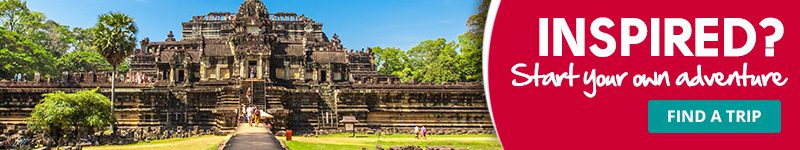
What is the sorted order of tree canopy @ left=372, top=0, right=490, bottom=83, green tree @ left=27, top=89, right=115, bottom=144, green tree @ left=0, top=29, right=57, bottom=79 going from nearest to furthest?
green tree @ left=27, top=89, right=115, bottom=144 → green tree @ left=0, top=29, right=57, bottom=79 → tree canopy @ left=372, top=0, right=490, bottom=83

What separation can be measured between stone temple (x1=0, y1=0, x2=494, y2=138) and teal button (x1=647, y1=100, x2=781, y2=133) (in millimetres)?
37851

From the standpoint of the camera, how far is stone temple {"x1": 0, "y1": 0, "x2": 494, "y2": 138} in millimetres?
44781

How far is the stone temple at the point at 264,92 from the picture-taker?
1763 inches

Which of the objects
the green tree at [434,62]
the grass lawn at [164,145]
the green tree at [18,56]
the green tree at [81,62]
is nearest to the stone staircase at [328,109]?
the grass lawn at [164,145]

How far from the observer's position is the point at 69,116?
1353 inches

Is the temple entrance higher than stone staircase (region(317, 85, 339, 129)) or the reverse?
higher

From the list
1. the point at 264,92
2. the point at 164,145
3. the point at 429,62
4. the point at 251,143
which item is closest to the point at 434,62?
the point at 429,62

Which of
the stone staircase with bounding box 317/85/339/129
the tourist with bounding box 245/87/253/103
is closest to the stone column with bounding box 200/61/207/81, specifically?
the tourist with bounding box 245/87/253/103

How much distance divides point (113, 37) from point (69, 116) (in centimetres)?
871

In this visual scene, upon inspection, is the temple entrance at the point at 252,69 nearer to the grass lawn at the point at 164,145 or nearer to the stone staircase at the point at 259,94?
the stone staircase at the point at 259,94

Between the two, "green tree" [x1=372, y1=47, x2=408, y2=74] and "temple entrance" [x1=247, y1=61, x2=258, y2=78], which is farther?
"green tree" [x1=372, y1=47, x2=408, y2=74]

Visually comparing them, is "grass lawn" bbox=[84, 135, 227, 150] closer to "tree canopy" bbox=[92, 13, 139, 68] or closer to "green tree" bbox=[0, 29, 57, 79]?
"tree canopy" bbox=[92, 13, 139, 68]

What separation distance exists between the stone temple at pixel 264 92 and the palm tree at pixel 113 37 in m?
3.68

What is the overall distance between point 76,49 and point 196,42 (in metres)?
26.7
